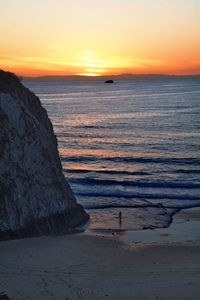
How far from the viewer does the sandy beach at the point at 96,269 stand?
1261cm

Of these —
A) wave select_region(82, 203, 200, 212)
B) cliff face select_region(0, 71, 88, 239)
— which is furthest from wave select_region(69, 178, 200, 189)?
cliff face select_region(0, 71, 88, 239)

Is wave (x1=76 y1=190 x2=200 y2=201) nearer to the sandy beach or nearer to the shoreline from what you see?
the shoreline

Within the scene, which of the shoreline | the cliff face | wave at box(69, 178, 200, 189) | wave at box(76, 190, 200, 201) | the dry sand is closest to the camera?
the dry sand

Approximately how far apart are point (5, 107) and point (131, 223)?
803cm

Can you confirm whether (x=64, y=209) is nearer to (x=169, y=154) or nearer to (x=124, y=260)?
(x=124, y=260)

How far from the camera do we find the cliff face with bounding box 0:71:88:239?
17203mm

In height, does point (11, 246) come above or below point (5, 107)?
below

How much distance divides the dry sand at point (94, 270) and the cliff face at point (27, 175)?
2.69 feet

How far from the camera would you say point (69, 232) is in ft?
62.2

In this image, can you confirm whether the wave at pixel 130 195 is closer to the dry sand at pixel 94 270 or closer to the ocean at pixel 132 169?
the ocean at pixel 132 169

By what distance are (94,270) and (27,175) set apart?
5.25m

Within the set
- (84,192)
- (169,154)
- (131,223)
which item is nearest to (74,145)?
(169,154)

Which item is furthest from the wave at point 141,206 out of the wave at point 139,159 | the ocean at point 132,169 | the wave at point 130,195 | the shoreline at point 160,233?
the wave at point 139,159

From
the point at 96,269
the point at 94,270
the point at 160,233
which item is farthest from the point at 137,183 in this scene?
the point at 94,270
